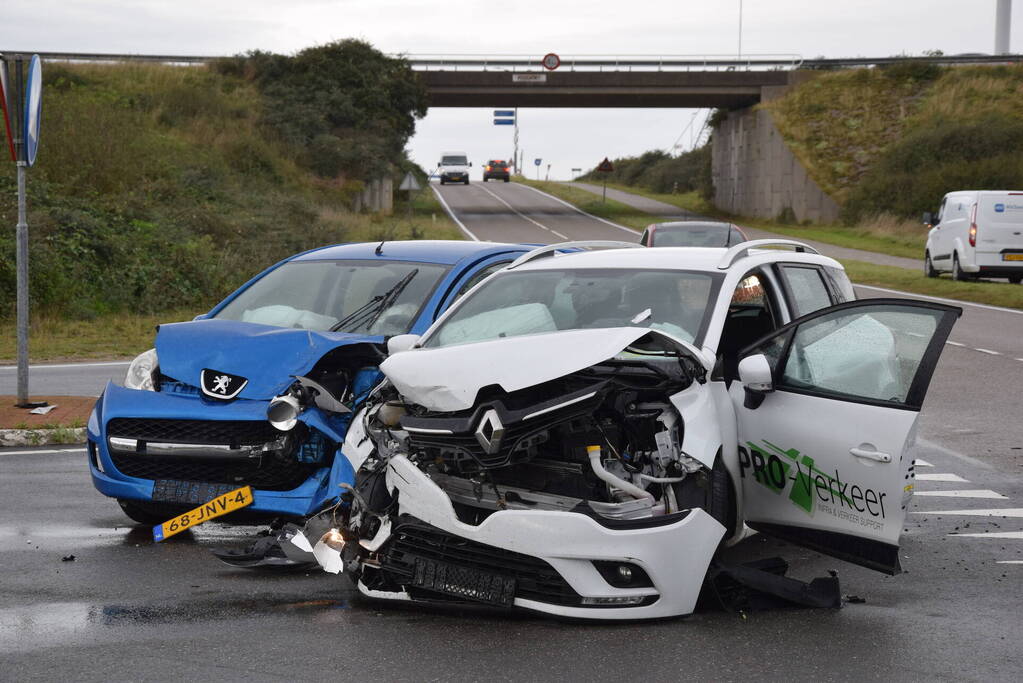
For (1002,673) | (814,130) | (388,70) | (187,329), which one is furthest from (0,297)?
(814,130)

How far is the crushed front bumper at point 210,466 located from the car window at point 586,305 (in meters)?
0.92

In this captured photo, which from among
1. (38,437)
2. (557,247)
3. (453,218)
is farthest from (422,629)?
(453,218)

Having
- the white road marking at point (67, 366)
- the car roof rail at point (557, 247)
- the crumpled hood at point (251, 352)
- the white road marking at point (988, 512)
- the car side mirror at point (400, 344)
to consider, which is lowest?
the white road marking at point (67, 366)

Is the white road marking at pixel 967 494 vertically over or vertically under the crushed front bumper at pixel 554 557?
under

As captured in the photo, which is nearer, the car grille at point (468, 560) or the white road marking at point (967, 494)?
the car grille at point (468, 560)

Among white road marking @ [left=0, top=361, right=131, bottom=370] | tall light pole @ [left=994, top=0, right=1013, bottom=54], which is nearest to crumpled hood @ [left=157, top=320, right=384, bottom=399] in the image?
white road marking @ [left=0, top=361, right=131, bottom=370]

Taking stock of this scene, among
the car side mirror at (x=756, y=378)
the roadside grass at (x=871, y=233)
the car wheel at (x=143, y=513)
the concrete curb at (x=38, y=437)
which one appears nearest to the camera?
the car side mirror at (x=756, y=378)

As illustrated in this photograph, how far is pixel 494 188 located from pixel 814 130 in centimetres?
3230

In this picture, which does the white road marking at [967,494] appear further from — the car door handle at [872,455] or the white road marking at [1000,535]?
the car door handle at [872,455]

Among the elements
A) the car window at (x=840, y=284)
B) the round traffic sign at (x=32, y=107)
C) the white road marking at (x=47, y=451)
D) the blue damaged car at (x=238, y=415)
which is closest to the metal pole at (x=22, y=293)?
the round traffic sign at (x=32, y=107)

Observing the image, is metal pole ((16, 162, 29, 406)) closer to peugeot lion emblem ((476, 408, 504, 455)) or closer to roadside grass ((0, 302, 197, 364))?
roadside grass ((0, 302, 197, 364))

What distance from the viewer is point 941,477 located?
29.5 feet

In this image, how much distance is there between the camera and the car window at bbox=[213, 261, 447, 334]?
7734 mm

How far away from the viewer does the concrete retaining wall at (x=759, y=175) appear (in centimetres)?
5806
